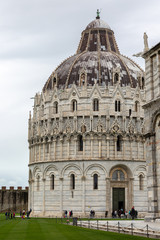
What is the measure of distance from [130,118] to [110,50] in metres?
15.8

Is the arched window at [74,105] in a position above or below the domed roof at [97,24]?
below

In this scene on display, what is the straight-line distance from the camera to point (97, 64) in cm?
6925

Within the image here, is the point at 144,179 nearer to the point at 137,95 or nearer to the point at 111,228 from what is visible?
the point at 137,95

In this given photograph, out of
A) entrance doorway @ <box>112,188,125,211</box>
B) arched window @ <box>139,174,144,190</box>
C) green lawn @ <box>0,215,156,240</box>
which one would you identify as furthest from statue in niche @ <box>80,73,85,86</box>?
green lawn @ <box>0,215,156,240</box>

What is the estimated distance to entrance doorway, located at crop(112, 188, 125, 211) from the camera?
62625 millimetres

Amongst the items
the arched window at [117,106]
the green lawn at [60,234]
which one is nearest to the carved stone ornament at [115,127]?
the arched window at [117,106]

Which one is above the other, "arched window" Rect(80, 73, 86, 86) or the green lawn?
"arched window" Rect(80, 73, 86, 86)

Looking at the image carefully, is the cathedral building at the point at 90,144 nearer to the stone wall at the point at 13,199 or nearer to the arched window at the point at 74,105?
Answer: the arched window at the point at 74,105

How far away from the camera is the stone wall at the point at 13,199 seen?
286 feet

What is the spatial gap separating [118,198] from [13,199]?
3218cm

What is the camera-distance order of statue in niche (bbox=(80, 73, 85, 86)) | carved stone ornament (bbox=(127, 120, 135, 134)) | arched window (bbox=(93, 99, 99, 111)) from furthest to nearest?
statue in niche (bbox=(80, 73, 85, 86)) → arched window (bbox=(93, 99, 99, 111)) → carved stone ornament (bbox=(127, 120, 135, 134))

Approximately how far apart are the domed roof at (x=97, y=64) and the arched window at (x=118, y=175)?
47.4 ft

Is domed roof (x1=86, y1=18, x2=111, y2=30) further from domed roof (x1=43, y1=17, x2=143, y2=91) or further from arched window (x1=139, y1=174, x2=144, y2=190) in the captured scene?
arched window (x1=139, y1=174, x2=144, y2=190)

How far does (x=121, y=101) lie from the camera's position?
65312 mm
